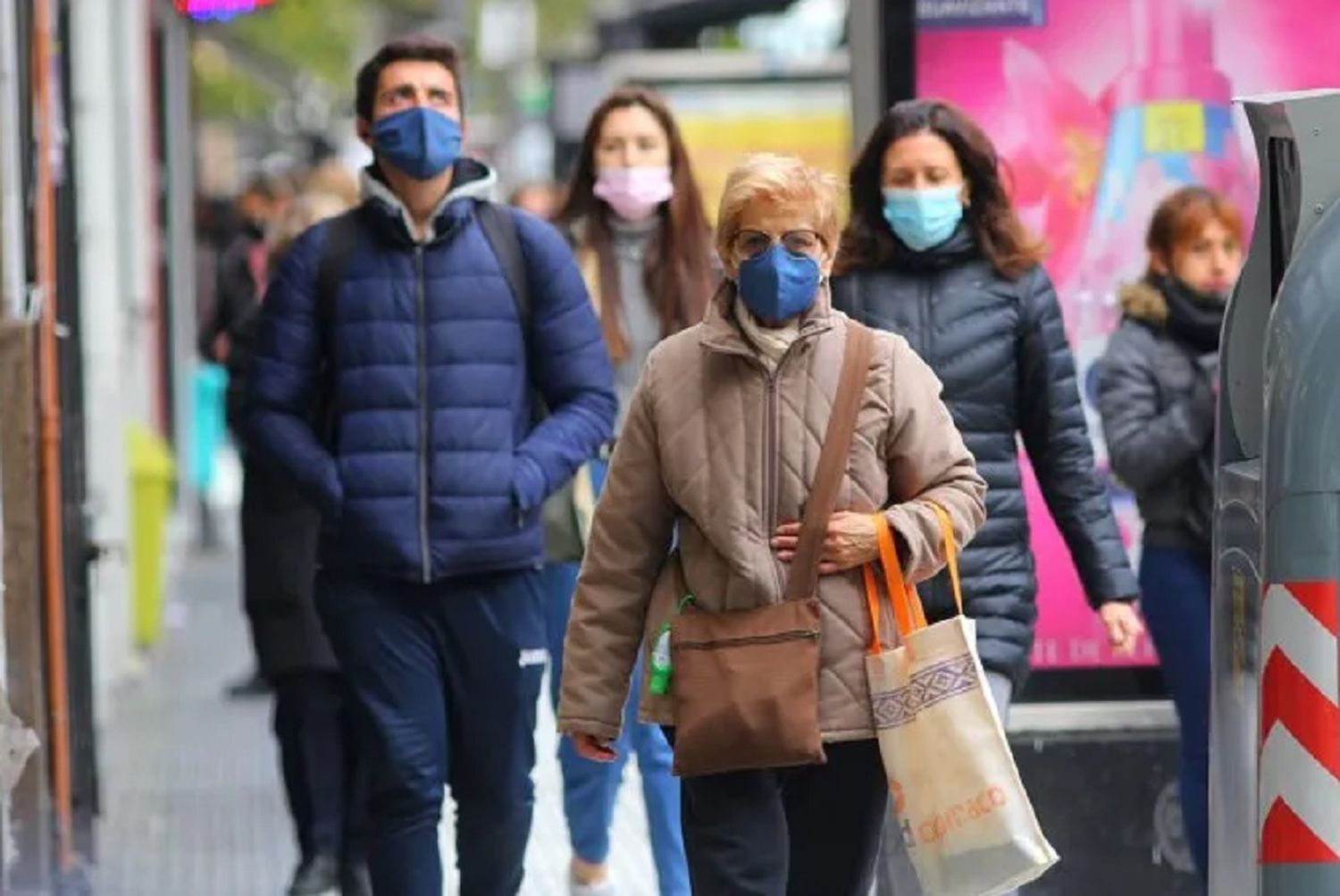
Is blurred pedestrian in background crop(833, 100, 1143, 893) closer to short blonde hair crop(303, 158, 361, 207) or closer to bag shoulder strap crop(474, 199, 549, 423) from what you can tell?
bag shoulder strap crop(474, 199, 549, 423)

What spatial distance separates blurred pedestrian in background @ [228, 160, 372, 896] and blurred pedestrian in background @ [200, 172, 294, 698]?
1.85m

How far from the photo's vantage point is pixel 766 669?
581cm

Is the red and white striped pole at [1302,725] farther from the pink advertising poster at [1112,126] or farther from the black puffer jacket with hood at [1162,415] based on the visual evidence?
the pink advertising poster at [1112,126]

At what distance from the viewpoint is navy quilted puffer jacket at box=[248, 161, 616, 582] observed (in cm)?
714

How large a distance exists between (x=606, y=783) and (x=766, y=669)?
3.19 metres

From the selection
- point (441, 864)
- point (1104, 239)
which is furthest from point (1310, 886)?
point (1104, 239)

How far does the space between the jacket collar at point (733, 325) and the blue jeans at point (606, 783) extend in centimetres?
197

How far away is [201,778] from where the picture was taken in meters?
12.6

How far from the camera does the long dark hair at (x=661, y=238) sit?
8.62m

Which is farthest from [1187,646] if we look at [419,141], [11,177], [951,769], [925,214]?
[11,177]

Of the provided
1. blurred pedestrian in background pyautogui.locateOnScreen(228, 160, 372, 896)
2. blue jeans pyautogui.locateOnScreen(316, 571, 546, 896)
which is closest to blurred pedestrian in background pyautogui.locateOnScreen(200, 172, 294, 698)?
blurred pedestrian in background pyautogui.locateOnScreen(228, 160, 372, 896)

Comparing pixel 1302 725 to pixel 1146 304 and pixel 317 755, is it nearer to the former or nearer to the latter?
pixel 1146 304

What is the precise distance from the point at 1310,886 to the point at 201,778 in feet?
26.6

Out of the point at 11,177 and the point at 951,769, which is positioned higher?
the point at 11,177
